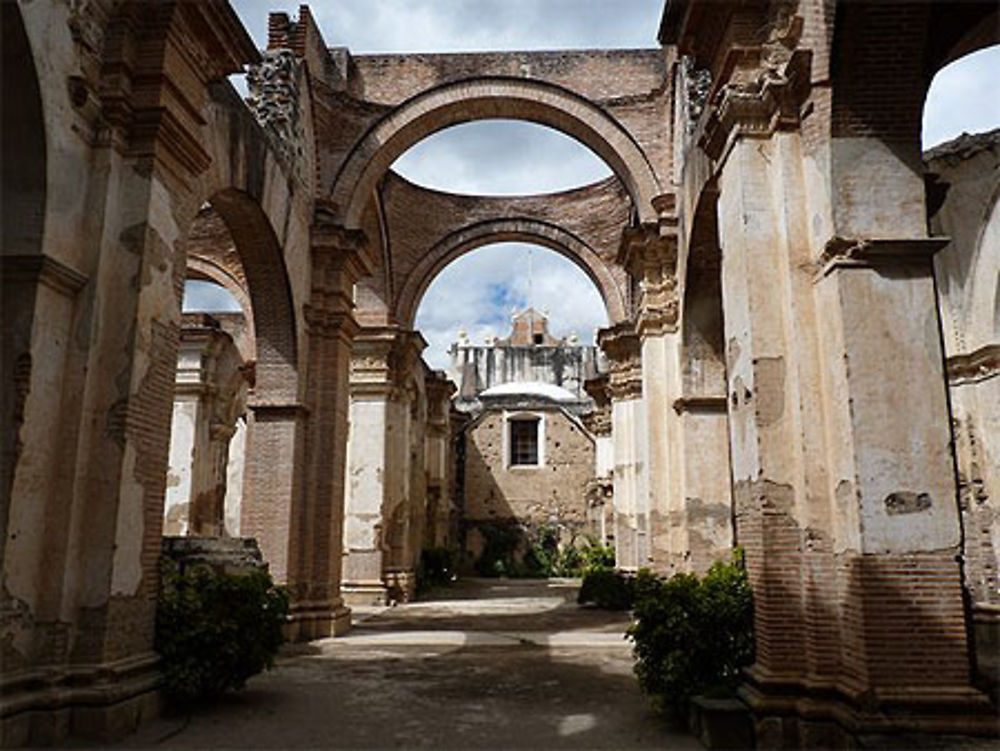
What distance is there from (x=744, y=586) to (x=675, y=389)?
574cm

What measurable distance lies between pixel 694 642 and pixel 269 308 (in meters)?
7.21

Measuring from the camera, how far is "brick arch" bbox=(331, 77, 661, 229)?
500 inches

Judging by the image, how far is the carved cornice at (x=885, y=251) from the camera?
194 inches

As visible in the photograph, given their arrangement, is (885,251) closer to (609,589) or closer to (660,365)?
(660,365)

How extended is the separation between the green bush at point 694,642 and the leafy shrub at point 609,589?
9146 mm

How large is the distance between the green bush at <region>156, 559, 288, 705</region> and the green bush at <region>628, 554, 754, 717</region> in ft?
10.2

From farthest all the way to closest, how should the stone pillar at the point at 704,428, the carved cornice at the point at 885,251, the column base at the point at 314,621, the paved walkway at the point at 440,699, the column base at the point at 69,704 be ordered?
the column base at the point at 314,621 → the stone pillar at the point at 704,428 → the paved walkway at the point at 440,699 → the carved cornice at the point at 885,251 → the column base at the point at 69,704

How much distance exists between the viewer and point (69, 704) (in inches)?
198

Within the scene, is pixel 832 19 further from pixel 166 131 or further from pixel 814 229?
pixel 166 131

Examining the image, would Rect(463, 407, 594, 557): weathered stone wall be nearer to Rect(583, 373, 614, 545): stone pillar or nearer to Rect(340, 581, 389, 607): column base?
Rect(583, 373, 614, 545): stone pillar

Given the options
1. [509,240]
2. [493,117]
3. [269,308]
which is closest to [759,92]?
[269,308]

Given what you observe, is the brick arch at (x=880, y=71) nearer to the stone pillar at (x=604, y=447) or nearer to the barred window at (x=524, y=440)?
the stone pillar at (x=604, y=447)

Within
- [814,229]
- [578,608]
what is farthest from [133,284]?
[578,608]

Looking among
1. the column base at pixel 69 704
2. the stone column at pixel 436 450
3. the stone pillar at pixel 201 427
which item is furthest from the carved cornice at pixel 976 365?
the stone column at pixel 436 450
